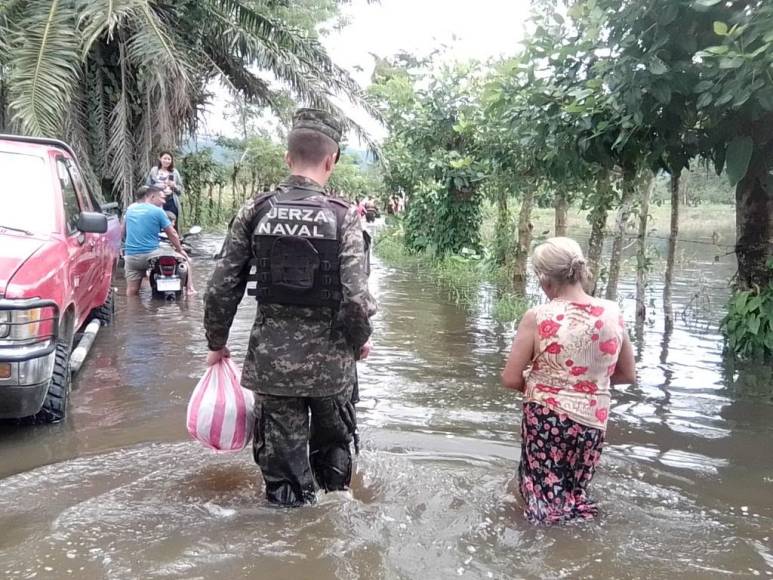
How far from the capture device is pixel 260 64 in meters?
14.6

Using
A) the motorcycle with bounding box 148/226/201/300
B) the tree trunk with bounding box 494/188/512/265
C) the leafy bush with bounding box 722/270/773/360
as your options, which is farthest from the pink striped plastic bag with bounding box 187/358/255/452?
the tree trunk with bounding box 494/188/512/265

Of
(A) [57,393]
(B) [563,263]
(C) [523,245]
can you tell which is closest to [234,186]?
(C) [523,245]

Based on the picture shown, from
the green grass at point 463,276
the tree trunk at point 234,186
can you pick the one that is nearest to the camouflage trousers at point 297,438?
the green grass at point 463,276

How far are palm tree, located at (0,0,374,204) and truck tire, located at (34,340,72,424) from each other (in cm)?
660

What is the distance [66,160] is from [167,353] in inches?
74.9

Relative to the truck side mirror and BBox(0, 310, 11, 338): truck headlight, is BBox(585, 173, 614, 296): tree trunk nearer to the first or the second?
the truck side mirror

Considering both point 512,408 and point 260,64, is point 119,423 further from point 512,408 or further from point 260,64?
point 260,64

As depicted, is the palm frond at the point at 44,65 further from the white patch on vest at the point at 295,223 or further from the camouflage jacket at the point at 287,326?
the white patch on vest at the point at 295,223

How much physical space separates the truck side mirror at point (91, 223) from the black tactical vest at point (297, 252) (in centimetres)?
262

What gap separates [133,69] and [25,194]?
9620 millimetres

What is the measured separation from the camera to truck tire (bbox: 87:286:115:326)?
752 cm

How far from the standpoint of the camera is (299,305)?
3.16 metres

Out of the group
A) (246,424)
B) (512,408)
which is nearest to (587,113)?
(512,408)

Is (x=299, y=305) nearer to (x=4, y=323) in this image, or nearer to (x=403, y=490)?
(x=403, y=490)
